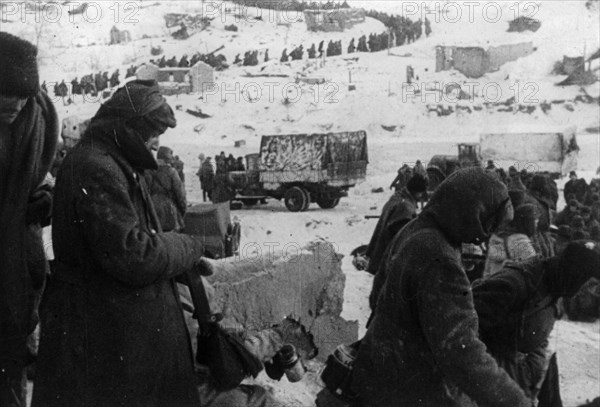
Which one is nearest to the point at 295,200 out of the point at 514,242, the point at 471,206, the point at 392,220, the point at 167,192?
the point at 514,242

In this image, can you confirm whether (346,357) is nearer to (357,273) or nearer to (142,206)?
(142,206)

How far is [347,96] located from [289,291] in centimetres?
2727

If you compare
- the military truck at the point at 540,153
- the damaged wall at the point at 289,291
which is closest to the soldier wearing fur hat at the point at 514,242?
the damaged wall at the point at 289,291

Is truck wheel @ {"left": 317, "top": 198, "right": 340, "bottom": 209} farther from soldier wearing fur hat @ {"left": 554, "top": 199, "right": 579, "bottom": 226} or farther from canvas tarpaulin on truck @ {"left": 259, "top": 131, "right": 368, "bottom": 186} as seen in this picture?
soldier wearing fur hat @ {"left": 554, "top": 199, "right": 579, "bottom": 226}

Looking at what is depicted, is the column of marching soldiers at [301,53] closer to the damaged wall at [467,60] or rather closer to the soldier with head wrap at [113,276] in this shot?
the damaged wall at [467,60]

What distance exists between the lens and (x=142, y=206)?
2.37 metres

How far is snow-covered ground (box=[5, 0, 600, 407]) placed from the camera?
19641 mm

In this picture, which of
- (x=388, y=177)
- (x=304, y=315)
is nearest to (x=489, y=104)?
(x=388, y=177)

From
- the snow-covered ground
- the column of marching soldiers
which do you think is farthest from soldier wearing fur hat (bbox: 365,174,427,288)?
the column of marching soldiers

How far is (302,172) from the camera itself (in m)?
18.8

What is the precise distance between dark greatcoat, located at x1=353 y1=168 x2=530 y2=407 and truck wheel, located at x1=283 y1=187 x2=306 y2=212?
15396 millimetres

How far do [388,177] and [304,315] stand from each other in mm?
18710

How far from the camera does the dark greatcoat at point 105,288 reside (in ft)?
7.13

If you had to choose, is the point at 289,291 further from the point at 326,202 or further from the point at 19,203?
the point at 326,202
